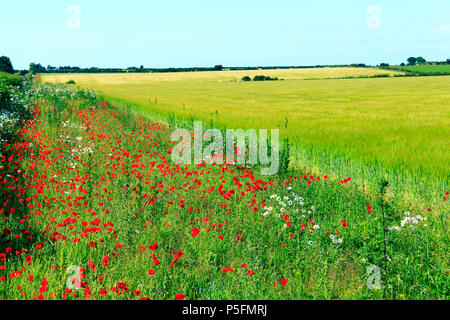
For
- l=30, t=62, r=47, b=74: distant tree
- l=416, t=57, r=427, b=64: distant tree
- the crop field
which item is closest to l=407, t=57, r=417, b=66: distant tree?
l=416, t=57, r=427, b=64: distant tree

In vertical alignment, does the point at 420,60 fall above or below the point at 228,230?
above

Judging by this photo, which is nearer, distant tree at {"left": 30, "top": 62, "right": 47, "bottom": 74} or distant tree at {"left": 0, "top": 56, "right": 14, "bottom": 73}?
distant tree at {"left": 0, "top": 56, "right": 14, "bottom": 73}

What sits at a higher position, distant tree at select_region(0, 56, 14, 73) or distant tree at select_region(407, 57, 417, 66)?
distant tree at select_region(407, 57, 417, 66)

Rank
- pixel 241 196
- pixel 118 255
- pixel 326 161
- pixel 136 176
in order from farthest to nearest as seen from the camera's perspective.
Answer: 1. pixel 326 161
2. pixel 136 176
3. pixel 241 196
4. pixel 118 255

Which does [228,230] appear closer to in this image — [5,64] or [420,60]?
[5,64]

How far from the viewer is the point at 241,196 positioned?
5832 mm

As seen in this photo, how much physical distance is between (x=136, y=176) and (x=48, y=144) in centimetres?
377

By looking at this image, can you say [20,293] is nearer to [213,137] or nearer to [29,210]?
[29,210]

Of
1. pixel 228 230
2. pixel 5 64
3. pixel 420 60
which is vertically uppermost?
pixel 420 60

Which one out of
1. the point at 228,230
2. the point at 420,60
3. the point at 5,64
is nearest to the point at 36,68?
the point at 5,64

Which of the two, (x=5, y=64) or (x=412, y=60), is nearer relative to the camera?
(x=5, y=64)

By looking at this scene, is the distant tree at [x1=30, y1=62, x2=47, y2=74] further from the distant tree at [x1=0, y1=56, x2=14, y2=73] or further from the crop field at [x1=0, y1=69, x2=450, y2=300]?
the crop field at [x1=0, y1=69, x2=450, y2=300]
